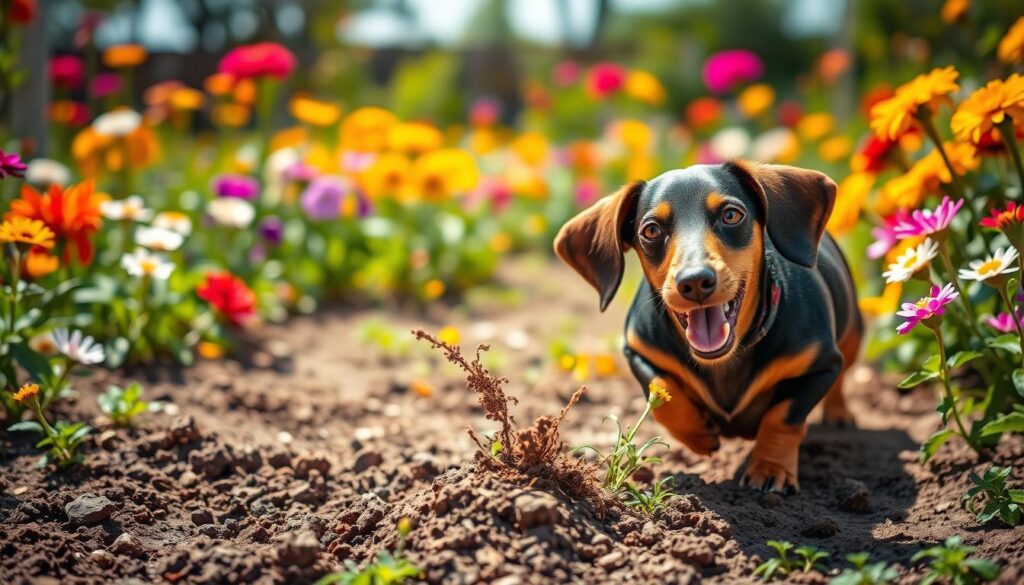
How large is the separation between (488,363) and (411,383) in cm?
41

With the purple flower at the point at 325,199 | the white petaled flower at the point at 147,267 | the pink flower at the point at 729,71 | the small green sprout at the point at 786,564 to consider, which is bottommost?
the white petaled flower at the point at 147,267

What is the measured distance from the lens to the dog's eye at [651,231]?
2.74 m

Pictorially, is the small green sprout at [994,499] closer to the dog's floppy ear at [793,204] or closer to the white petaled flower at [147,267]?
the dog's floppy ear at [793,204]

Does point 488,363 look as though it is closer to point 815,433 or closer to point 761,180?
point 815,433

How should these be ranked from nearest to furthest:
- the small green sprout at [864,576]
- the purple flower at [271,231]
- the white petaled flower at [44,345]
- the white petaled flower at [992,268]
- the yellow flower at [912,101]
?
1. the small green sprout at [864,576]
2. the white petaled flower at [992,268]
3. the yellow flower at [912,101]
4. the white petaled flower at [44,345]
5. the purple flower at [271,231]

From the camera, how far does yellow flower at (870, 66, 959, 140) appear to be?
119 inches

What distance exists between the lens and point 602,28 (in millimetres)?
21094

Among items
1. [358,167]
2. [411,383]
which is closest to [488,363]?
[411,383]

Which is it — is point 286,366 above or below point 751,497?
below

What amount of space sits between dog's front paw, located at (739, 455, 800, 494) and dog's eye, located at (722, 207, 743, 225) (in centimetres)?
77

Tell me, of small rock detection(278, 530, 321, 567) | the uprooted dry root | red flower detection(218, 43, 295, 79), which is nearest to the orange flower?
the uprooted dry root

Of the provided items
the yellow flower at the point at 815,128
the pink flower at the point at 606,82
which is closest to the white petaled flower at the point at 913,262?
the yellow flower at the point at 815,128

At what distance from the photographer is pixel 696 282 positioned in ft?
8.07

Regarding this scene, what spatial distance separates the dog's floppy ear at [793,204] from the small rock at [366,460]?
4.76 feet
